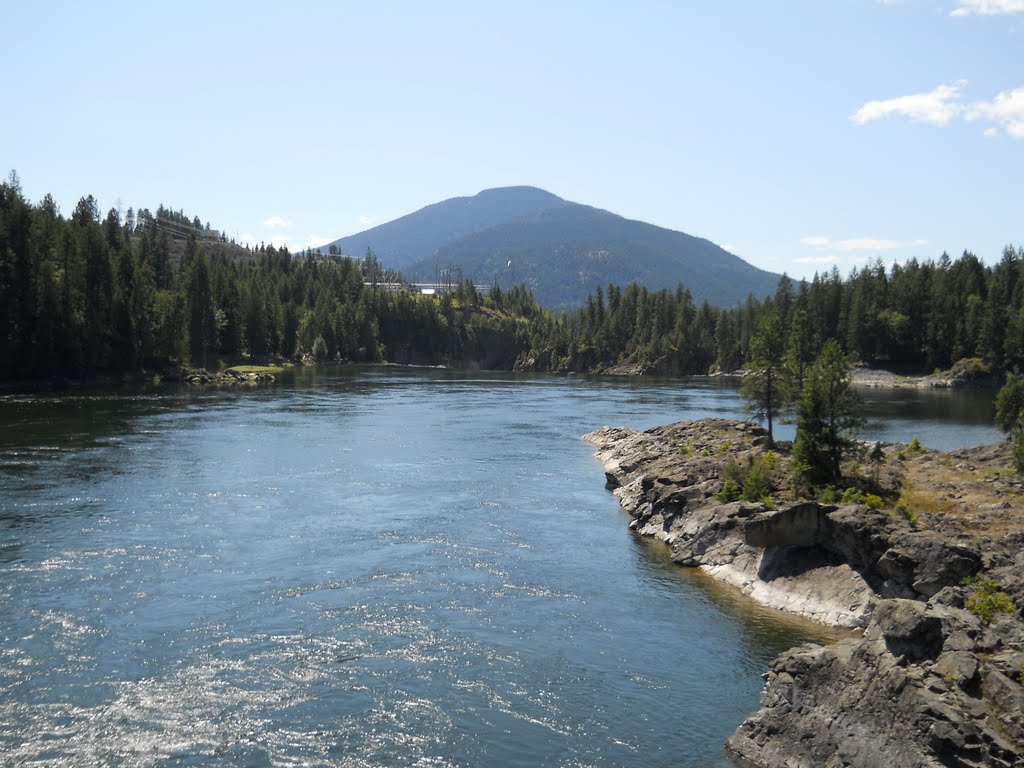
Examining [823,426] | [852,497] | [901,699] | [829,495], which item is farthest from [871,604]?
[823,426]

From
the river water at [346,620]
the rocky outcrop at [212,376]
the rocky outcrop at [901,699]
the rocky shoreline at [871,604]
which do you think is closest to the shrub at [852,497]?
the rocky shoreline at [871,604]

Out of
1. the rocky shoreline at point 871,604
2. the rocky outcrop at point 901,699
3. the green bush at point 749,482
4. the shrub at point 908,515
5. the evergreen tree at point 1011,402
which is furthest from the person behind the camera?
the evergreen tree at point 1011,402

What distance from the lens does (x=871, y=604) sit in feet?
105

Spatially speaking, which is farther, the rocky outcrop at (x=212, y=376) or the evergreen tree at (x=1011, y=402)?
the rocky outcrop at (x=212, y=376)

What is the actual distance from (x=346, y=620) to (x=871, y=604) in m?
20.8

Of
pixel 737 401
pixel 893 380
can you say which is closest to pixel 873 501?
pixel 737 401

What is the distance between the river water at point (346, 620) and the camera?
75.9 feet

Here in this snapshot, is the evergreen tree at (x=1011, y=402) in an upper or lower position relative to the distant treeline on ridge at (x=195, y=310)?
lower

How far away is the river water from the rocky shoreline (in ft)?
6.39

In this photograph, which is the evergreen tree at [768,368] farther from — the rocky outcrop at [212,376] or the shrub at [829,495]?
the rocky outcrop at [212,376]

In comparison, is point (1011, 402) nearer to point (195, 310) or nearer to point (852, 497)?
point (852, 497)

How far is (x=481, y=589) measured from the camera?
117ft

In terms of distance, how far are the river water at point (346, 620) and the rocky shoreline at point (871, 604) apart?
1.95 m

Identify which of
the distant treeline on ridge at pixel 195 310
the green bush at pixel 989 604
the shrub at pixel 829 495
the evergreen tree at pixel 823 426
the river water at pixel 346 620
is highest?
the distant treeline on ridge at pixel 195 310
